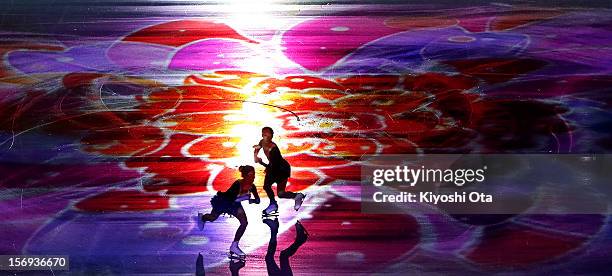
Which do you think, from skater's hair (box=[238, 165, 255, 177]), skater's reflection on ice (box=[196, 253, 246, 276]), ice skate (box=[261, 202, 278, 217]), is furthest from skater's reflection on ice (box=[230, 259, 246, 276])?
skater's hair (box=[238, 165, 255, 177])

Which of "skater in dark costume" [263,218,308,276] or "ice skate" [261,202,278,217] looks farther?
"ice skate" [261,202,278,217]

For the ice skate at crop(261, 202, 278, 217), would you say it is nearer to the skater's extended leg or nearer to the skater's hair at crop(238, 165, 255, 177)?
the skater's extended leg

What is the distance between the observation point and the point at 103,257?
6.97ft

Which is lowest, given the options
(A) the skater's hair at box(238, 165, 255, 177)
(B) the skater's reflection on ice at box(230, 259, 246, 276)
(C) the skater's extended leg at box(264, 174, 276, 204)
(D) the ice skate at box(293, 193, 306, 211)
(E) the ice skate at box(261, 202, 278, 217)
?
(B) the skater's reflection on ice at box(230, 259, 246, 276)

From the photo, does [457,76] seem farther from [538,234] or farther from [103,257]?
[103,257]

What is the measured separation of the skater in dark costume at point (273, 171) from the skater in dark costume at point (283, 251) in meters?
0.05

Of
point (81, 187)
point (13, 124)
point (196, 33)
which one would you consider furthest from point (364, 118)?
point (13, 124)

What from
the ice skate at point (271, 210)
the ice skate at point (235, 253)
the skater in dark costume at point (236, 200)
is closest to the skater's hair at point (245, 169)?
the skater in dark costume at point (236, 200)

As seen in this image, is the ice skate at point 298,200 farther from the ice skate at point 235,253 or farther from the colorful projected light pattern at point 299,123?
the ice skate at point 235,253

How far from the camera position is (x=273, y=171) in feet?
7.43

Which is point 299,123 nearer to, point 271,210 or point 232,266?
point 271,210

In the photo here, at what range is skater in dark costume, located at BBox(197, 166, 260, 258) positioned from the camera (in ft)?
7.19

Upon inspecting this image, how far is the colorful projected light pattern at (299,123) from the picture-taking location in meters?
2.14

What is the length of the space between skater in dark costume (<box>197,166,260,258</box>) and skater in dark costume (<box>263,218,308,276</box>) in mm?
76
